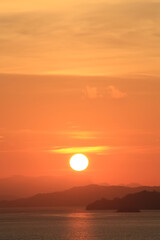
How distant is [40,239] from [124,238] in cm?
1933

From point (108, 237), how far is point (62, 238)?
35.5 ft

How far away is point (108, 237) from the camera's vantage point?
152m

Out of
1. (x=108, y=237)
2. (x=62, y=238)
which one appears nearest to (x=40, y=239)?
(x=62, y=238)

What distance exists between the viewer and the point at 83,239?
14750 centimetres

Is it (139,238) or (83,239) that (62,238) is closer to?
(83,239)

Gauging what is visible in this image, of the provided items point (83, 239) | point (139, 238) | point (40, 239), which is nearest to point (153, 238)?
point (139, 238)

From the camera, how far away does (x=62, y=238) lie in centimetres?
15100

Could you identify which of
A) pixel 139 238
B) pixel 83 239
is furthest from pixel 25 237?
pixel 139 238

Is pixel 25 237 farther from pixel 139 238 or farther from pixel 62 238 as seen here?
pixel 139 238

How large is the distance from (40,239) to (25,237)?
764 centimetres

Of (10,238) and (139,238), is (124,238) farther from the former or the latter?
(10,238)

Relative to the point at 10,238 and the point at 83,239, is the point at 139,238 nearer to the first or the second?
the point at 83,239

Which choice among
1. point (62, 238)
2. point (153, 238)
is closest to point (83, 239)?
point (62, 238)

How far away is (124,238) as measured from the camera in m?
148
